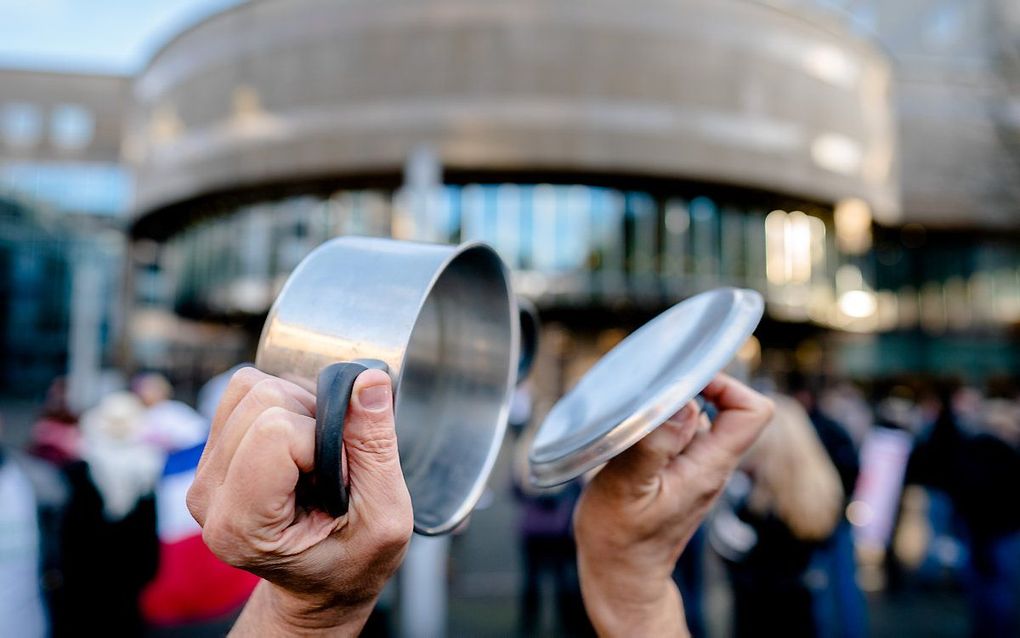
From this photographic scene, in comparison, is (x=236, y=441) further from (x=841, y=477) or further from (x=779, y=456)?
(x=841, y=477)

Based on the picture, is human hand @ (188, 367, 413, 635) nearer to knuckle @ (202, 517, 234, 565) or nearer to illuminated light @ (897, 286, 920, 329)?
knuckle @ (202, 517, 234, 565)

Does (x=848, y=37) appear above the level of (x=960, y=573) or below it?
above

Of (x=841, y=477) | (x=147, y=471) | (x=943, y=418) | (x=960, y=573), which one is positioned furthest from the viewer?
(x=960, y=573)

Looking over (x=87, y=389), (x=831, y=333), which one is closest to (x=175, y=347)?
(x=87, y=389)

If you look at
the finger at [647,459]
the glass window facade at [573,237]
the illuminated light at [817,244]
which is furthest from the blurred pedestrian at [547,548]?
the illuminated light at [817,244]

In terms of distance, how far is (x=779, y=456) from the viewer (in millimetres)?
3896

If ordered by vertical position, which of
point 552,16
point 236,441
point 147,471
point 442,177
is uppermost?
point 552,16

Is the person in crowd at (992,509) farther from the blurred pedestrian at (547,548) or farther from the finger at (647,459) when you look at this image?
the finger at (647,459)

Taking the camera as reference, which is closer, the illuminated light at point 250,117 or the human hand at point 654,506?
the human hand at point 654,506

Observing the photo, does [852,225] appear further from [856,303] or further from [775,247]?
[775,247]

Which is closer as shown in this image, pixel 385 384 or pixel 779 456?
pixel 385 384

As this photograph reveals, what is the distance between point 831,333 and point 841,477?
2449cm

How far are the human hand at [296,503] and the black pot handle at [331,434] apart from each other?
2 centimetres

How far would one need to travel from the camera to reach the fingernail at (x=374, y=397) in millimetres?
812
